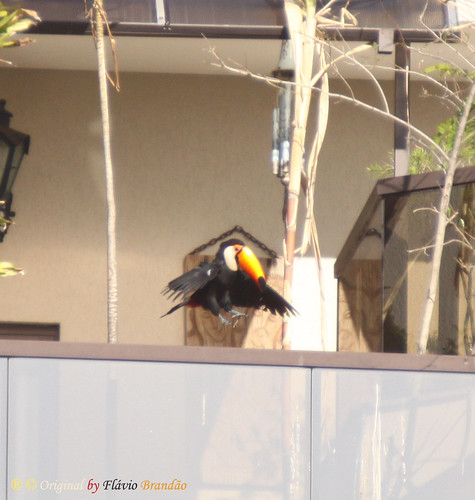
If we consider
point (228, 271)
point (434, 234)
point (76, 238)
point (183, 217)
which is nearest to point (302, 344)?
point (183, 217)

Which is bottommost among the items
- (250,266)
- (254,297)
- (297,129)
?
(254,297)

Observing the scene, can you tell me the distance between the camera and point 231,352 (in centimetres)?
441

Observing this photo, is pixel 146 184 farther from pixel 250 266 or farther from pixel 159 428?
pixel 159 428

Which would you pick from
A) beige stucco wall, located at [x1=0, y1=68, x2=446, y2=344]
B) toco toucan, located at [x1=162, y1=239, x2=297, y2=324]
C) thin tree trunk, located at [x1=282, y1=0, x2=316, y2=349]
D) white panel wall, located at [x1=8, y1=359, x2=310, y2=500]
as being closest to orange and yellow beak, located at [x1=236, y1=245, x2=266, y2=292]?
toco toucan, located at [x1=162, y1=239, x2=297, y2=324]

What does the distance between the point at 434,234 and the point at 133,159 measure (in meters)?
3.56

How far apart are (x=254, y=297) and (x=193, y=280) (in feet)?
1.72

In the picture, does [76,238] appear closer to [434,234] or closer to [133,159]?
[133,159]

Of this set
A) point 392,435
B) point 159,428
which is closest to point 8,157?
point 159,428

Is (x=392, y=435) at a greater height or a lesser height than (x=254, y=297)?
lesser

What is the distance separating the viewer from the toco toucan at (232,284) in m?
5.52

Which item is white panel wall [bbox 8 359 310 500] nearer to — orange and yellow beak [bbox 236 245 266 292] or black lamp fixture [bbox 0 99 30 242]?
orange and yellow beak [bbox 236 245 266 292]

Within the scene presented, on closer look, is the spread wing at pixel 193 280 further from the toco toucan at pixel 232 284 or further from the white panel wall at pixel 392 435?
the white panel wall at pixel 392 435

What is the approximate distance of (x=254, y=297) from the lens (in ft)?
19.0

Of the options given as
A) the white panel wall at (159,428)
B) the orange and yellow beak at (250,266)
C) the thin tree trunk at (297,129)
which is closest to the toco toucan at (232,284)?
the orange and yellow beak at (250,266)
